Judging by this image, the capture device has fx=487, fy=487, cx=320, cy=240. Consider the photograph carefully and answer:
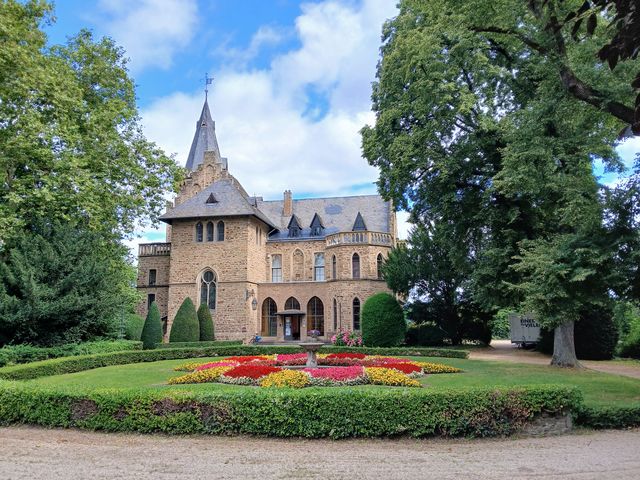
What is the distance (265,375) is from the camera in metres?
12.9

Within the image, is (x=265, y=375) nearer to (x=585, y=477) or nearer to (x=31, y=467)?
(x=31, y=467)

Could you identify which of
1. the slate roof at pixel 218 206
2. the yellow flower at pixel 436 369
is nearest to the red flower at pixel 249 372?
the yellow flower at pixel 436 369

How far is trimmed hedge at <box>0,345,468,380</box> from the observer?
15.2 m

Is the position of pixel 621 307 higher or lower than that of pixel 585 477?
higher

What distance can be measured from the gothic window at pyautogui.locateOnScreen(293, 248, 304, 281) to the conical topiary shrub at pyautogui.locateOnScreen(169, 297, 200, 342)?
1064 cm

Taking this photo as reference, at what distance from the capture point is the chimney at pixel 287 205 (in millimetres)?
41381

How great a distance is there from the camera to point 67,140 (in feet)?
60.1

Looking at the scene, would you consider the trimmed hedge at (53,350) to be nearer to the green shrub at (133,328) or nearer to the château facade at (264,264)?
the green shrub at (133,328)

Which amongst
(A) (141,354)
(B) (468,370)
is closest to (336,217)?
(A) (141,354)

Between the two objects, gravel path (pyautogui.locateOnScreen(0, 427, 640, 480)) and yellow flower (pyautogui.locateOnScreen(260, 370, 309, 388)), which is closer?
gravel path (pyautogui.locateOnScreen(0, 427, 640, 480))

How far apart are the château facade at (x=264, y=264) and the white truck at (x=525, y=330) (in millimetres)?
8628

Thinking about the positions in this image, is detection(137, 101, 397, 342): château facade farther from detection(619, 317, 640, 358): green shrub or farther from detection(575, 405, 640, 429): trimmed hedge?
detection(575, 405, 640, 429): trimmed hedge

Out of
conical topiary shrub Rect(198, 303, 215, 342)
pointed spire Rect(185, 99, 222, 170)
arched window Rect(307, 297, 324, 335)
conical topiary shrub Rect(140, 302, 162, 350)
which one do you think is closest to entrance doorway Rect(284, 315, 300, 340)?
arched window Rect(307, 297, 324, 335)

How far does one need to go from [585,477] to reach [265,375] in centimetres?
847
